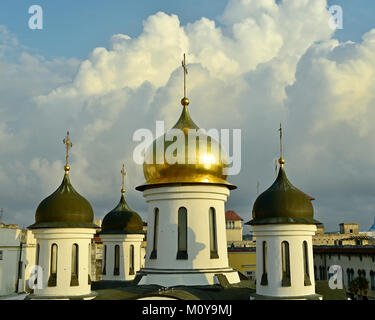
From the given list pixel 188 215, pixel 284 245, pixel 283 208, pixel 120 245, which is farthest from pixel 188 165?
pixel 120 245

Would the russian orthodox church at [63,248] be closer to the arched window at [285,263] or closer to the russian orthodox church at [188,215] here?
the russian orthodox church at [188,215]

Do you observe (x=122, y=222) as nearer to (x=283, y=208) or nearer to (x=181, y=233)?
(x=181, y=233)

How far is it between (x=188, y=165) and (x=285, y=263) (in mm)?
5985

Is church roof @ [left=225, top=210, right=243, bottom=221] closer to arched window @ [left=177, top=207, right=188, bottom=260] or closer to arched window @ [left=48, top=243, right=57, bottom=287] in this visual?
arched window @ [left=177, top=207, right=188, bottom=260]

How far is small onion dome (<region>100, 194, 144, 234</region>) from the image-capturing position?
24875mm

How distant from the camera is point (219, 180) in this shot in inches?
770

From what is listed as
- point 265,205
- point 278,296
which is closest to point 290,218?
point 265,205

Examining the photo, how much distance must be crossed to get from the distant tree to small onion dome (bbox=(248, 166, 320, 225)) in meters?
22.1

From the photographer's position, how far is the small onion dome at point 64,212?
52.6ft

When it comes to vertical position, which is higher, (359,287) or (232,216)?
(232,216)

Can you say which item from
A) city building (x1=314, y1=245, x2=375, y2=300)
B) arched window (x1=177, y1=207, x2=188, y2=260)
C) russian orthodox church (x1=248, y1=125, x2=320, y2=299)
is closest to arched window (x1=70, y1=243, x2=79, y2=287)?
arched window (x1=177, y1=207, x2=188, y2=260)

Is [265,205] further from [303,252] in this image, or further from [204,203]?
[204,203]

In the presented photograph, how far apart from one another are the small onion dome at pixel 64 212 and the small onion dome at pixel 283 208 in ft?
18.9

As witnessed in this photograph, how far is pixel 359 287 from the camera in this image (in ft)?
113
